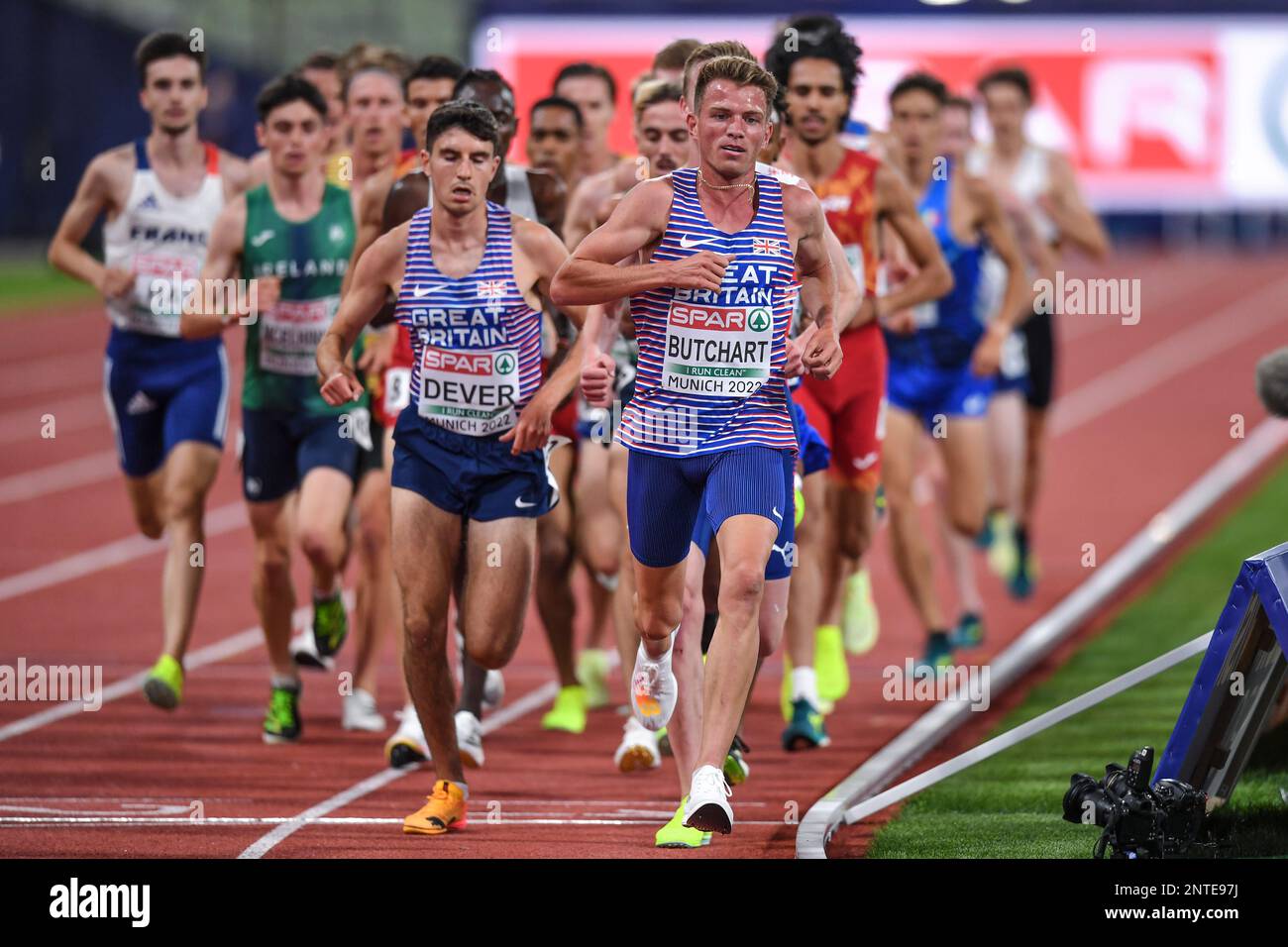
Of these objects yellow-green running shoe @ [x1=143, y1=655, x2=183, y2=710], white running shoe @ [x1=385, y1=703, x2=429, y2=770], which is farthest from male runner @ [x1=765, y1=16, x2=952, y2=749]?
yellow-green running shoe @ [x1=143, y1=655, x2=183, y2=710]

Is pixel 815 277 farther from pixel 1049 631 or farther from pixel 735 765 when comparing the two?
pixel 1049 631

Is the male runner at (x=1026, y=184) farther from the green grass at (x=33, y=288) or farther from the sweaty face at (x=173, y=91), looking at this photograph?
the green grass at (x=33, y=288)

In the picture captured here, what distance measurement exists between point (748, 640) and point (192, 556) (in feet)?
12.4

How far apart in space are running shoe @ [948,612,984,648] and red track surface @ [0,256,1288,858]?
0.17 m

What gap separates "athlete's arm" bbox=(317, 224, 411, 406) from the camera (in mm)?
7988

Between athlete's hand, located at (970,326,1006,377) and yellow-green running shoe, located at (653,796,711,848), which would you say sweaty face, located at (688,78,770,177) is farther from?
athlete's hand, located at (970,326,1006,377)

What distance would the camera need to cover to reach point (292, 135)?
997 centimetres

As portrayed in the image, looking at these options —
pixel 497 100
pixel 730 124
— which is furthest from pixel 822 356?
pixel 497 100

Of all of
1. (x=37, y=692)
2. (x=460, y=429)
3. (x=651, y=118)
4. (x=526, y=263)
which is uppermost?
(x=651, y=118)

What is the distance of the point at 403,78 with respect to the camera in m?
10.8

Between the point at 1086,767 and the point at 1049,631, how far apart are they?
3329mm
